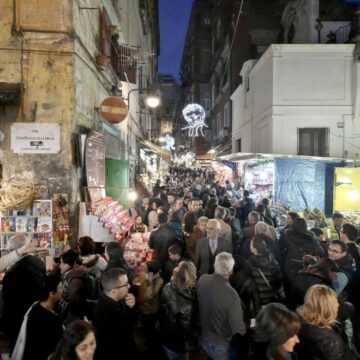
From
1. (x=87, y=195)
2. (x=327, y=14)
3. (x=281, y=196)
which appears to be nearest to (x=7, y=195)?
(x=87, y=195)

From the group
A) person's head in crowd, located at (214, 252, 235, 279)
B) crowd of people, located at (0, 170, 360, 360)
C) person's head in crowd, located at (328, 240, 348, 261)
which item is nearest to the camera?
crowd of people, located at (0, 170, 360, 360)

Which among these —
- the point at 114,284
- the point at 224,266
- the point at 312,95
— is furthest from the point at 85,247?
the point at 312,95

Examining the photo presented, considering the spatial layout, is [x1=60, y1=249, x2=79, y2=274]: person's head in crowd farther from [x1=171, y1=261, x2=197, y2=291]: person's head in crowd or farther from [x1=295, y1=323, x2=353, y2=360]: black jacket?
[x1=295, y1=323, x2=353, y2=360]: black jacket

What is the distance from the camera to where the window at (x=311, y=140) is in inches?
612

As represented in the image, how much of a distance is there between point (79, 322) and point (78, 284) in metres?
1.40

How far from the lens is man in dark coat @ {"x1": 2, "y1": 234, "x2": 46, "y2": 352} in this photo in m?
4.25

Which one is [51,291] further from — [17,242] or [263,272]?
→ [263,272]

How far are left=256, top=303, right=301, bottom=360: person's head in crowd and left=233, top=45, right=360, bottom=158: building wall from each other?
1322 cm

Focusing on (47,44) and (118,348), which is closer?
(118,348)

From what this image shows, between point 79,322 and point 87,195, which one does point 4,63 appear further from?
point 79,322

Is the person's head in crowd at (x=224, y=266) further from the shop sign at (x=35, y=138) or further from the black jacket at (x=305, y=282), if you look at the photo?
the shop sign at (x=35, y=138)

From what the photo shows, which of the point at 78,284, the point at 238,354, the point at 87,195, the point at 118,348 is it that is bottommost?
the point at 238,354

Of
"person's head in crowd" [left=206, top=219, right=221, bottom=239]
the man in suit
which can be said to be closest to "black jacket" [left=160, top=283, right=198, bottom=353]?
the man in suit

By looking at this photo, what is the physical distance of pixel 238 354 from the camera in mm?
4895
